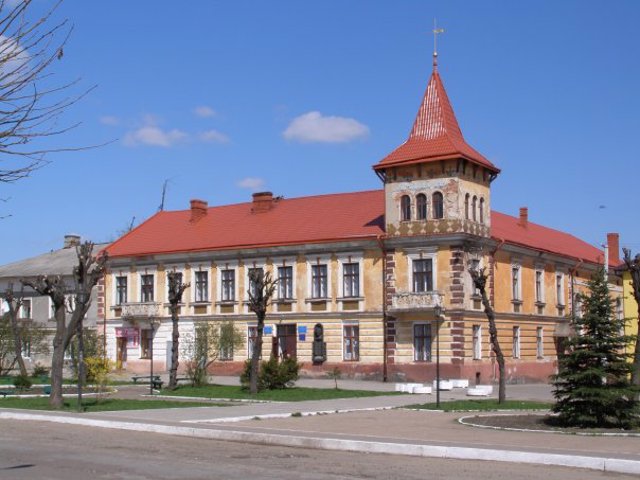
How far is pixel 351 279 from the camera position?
4697cm

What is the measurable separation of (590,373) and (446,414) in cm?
595

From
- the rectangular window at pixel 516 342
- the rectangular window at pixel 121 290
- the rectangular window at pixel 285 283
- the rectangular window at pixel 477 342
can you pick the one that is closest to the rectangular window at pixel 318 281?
the rectangular window at pixel 285 283

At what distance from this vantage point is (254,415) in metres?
23.9

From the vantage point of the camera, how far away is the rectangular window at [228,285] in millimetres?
50688

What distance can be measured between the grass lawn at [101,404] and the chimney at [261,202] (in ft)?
84.4

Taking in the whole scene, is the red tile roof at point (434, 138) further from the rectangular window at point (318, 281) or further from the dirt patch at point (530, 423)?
the dirt patch at point (530, 423)

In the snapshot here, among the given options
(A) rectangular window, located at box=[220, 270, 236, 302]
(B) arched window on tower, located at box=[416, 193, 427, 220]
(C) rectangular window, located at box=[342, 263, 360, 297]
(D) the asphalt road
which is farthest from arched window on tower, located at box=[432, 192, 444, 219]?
(D) the asphalt road

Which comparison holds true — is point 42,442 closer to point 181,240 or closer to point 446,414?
point 446,414

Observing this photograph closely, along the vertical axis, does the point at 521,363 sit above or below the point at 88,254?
below

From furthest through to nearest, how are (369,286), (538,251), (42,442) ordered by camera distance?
(538,251)
(369,286)
(42,442)

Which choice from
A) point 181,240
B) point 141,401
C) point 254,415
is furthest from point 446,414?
point 181,240

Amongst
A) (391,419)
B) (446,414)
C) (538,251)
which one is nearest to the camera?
(391,419)

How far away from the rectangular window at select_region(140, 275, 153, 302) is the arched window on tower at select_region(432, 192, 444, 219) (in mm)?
18234

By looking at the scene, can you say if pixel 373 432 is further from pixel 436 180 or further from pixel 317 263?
pixel 317 263
